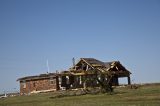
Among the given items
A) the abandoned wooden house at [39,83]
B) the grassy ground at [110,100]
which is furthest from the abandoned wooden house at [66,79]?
the grassy ground at [110,100]

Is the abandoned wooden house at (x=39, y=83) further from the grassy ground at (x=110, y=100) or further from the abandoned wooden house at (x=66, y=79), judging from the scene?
the grassy ground at (x=110, y=100)

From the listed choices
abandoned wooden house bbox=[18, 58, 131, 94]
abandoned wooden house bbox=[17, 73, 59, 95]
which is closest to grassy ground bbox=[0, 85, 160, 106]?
abandoned wooden house bbox=[18, 58, 131, 94]

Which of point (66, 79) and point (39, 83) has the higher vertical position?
point (66, 79)

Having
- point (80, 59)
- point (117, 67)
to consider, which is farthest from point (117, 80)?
point (80, 59)

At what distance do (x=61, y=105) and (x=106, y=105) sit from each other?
444 cm

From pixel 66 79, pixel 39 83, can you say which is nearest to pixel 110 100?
pixel 66 79

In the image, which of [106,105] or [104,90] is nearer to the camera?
[106,105]

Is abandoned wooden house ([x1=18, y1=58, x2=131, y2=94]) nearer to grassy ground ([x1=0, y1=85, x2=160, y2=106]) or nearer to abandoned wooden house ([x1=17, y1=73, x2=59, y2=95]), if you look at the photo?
abandoned wooden house ([x1=17, y1=73, x2=59, y2=95])

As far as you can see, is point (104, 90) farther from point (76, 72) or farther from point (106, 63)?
point (106, 63)

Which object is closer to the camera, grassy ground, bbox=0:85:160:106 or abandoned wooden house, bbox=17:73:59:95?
grassy ground, bbox=0:85:160:106

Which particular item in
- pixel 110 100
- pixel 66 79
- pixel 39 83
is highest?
pixel 66 79

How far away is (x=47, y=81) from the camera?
69125 millimetres

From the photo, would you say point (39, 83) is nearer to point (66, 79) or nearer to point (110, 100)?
point (66, 79)

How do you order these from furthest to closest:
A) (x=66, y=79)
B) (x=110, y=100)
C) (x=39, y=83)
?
1. (x=39, y=83)
2. (x=66, y=79)
3. (x=110, y=100)
